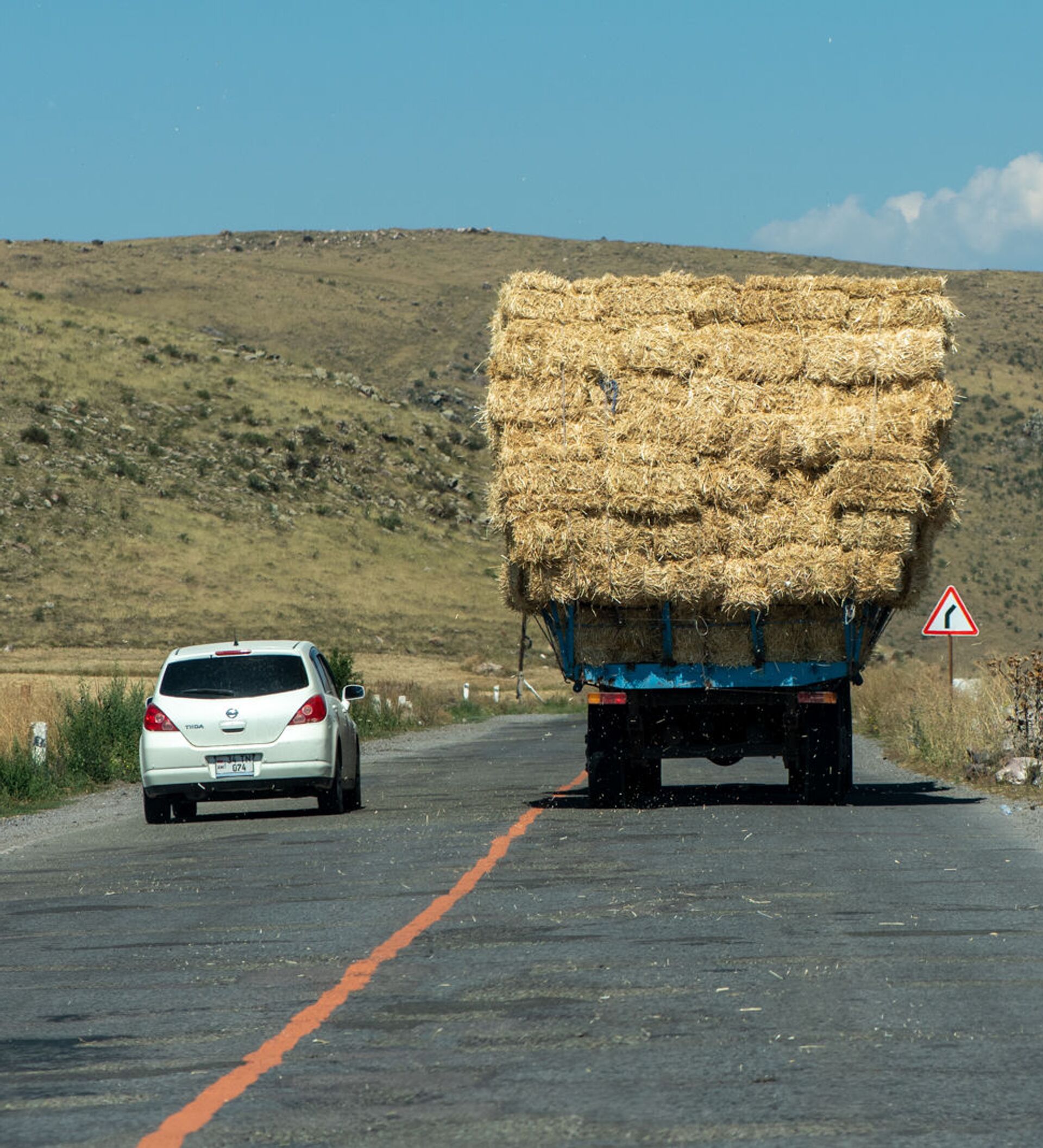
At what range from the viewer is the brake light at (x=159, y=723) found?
1778 cm

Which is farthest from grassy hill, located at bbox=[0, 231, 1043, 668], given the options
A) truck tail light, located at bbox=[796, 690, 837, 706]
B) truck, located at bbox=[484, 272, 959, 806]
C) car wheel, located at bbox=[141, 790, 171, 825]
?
truck tail light, located at bbox=[796, 690, 837, 706]

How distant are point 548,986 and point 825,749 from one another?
373 inches

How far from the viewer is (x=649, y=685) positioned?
17.6 metres

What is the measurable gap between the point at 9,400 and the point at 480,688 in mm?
29275

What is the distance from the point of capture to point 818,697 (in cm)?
1741

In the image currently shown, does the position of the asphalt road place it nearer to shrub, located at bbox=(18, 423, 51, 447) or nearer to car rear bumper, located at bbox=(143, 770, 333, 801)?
car rear bumper, located at bbox=(143, 770, 333, 801)

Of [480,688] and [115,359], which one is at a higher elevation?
[115,359]

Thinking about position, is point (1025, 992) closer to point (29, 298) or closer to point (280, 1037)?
point (280, 1037)

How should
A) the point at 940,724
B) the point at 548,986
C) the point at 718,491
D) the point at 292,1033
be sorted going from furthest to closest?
the point at 940,724, the point at 718,491, the point at 548,986, the point at 292,1033

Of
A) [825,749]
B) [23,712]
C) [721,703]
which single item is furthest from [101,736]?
[825,749]

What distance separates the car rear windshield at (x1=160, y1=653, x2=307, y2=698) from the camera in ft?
59.2

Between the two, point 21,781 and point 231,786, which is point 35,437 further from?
A: point 231,786

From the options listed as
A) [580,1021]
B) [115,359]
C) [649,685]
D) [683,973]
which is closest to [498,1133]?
[580,1021]

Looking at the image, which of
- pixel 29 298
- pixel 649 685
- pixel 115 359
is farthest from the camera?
pixel 29 298
